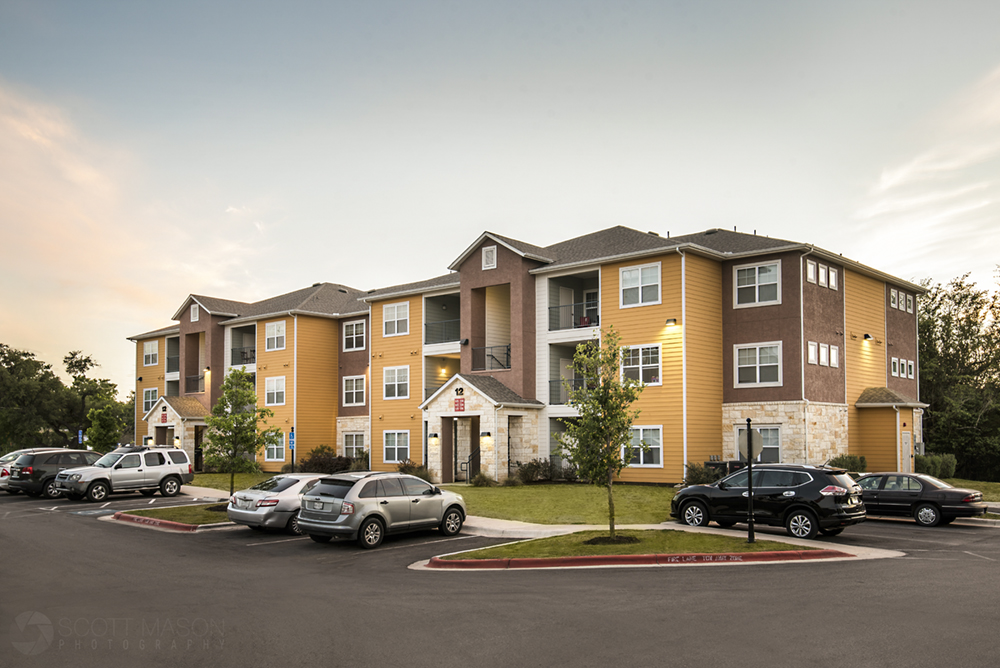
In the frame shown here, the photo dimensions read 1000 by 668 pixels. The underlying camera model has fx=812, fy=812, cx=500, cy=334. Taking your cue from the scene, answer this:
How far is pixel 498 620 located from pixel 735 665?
126 inches

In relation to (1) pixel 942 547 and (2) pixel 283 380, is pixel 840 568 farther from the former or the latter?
(2) pixel 283 380

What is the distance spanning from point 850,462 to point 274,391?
3037cm

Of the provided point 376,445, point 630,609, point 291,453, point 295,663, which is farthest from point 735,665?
point 291,453

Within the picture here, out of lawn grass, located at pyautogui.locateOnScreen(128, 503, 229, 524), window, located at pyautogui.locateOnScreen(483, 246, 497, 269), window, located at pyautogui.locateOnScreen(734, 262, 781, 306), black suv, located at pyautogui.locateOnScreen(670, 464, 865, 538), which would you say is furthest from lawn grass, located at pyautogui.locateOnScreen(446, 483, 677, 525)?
window, located at pyautogui.locateOnScreen(483, 246, 497, 269)

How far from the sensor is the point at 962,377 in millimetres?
50000

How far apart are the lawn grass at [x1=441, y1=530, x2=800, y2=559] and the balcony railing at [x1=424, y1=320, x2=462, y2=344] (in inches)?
933

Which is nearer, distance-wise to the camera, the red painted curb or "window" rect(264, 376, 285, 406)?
the red painted curb

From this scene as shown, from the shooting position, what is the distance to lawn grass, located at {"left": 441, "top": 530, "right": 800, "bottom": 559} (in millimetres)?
15719

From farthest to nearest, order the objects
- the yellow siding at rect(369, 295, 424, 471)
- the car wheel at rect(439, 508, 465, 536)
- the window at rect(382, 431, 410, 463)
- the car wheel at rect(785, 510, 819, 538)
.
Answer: the window at rect(382, 431, 410, 463) → the yellow siding at rect(369, 295, 424, 471) → the car wheel at rect(439, 508, 465, 536) → the car wheel at rect(785, 510, 819, 538)

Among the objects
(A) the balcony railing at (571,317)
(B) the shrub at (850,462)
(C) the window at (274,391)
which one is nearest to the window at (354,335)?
(C) the window at (274,391)

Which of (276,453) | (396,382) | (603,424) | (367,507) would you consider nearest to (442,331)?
(396,382)

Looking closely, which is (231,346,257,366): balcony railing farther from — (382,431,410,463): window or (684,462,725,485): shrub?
(684,462,725,485): shrub

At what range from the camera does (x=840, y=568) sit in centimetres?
1428

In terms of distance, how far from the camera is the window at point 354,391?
45312mm
